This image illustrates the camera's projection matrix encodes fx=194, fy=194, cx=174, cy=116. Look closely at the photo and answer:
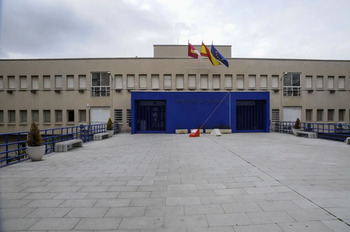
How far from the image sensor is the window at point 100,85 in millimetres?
23359

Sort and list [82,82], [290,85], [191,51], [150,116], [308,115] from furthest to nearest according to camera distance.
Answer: [308,115] < [290,85] < [82,82] < [191,51] < [150,116]

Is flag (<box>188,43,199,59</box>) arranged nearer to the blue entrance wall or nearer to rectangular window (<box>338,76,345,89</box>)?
the blue entrance wall

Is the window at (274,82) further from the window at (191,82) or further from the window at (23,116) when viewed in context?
the window at (23,116)

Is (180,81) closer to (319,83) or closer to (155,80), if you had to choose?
(155,80)

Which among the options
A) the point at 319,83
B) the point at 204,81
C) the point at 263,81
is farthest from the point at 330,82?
the point at 204,81

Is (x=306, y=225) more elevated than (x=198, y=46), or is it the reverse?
(x=198, y=46)

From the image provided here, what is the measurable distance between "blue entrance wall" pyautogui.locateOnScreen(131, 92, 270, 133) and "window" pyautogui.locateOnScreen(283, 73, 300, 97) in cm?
806

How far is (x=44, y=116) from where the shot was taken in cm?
2383

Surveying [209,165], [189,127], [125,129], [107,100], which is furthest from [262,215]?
[107,100]

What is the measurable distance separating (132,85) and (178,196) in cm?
2034

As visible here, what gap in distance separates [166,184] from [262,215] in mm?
2535

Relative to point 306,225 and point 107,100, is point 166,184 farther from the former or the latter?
point 107,100

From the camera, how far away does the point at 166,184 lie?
533 cm

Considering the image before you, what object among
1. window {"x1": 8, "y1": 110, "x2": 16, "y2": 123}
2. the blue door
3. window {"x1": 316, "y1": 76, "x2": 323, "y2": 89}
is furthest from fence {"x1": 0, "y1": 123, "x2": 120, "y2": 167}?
window {"x1": 316, "y1": 76, "x2": 323, "y2": 89}
